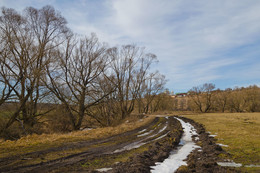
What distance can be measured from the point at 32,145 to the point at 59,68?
33.5 feet

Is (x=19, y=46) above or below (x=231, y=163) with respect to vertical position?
above

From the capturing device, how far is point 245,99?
54.5 metres

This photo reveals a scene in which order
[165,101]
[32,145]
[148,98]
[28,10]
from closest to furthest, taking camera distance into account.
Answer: [32,145]
[28,10]
[148,98]
[165,101]

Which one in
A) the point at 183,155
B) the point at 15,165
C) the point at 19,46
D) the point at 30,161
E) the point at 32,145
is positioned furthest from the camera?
the point at 19,46

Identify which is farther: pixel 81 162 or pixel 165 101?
pixel 165 101

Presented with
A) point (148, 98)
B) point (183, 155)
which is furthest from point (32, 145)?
point (148, 98)

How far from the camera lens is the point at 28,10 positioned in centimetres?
1525

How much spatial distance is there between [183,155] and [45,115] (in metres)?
15.2

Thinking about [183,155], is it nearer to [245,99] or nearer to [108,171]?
[108,171]

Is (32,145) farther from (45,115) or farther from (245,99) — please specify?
(245,99)

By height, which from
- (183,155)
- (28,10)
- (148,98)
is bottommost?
(183,155)

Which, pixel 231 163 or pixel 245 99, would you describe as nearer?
pixel 231 163

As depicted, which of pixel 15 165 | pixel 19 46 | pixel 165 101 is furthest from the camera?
pixel 165 101

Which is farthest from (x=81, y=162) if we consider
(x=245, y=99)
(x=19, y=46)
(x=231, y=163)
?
(x=245, y=99)
